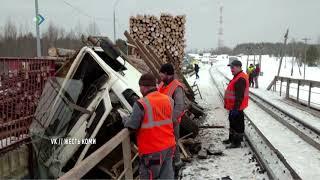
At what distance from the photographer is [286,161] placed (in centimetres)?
757

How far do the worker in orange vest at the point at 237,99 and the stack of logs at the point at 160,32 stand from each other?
8.60 m

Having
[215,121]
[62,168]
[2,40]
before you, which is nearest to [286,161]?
[62,168]

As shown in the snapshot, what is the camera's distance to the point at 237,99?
8.87 meters

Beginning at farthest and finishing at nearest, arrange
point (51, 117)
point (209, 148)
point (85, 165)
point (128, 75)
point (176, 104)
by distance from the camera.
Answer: point (209, 148) → point (128, 75) → point (51, 117) → point (176, 104) → point (85, 165)

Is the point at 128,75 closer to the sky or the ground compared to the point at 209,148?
closer to the sky

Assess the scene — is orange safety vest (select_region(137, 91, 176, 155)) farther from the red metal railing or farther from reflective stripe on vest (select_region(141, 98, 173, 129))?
the red metal railing

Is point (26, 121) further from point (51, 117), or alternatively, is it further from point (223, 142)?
point (223, 142)

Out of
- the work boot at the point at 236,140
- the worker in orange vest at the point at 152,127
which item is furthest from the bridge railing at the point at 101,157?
the work boot at the point at 236,140

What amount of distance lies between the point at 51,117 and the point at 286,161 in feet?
14.3

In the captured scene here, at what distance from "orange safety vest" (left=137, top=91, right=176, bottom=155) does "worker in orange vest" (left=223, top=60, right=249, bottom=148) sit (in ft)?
→ 14.5

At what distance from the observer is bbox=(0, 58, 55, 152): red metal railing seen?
728 cm

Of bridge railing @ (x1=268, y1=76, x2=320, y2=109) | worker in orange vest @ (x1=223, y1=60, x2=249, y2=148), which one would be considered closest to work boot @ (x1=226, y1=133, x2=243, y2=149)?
worker in orange vest @ (x1=223, y1=60, x2=249, y2=148)

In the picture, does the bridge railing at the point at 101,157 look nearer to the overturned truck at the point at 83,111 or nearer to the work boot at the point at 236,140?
the overturned truck at the point at 83,111

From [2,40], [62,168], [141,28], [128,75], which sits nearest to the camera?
[62,168]
